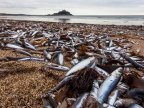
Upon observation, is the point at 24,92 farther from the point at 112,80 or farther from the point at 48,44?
the point at 48,44

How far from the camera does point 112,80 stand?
3803 mm

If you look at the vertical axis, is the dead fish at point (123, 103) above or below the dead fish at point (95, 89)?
below

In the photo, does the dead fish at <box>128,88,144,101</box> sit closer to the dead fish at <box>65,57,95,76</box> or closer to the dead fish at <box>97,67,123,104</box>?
the dead fish at <box>97,67,123,104</box>

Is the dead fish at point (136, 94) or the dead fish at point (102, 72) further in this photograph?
the dead fish at point (102, 72)

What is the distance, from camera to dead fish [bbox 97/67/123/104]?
133 inches

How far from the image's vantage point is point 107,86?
143 inches

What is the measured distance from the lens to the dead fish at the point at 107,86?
3.38 m

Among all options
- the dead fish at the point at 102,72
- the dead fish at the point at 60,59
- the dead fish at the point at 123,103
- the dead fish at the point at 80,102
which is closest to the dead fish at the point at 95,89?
the dead fish at the point at 80,102

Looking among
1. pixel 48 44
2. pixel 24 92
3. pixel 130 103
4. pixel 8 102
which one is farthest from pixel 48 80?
pixel 48 44

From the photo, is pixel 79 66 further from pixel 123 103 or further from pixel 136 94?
pixel 123 103

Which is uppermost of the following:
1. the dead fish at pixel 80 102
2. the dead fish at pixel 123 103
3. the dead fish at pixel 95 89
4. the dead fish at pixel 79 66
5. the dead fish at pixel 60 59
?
the dead fish at pixel 79 66

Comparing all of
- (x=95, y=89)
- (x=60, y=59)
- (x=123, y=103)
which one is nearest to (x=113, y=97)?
(x=123, y=103)

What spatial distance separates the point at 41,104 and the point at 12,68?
137cm

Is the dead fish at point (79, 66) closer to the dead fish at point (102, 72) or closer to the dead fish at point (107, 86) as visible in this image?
the dead fish at point (102, 72)
